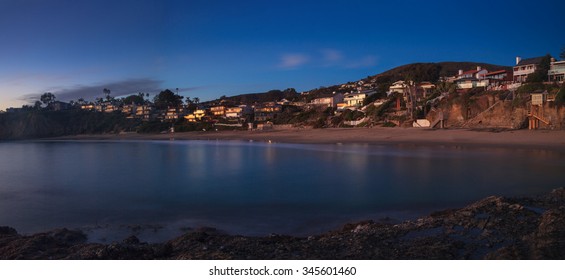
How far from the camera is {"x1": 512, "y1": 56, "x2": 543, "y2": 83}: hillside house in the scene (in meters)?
35.5

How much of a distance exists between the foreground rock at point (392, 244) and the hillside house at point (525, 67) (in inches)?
Result: 1406

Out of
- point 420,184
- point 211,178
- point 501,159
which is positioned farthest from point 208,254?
point 501,159

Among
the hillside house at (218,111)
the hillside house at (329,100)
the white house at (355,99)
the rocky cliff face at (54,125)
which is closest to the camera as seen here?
the white house at (355,99)

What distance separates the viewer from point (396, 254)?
3.94 metres

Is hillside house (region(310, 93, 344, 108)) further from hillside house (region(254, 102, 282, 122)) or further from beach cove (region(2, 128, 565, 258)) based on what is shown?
beach cove (region(2, 128, 565, 258))

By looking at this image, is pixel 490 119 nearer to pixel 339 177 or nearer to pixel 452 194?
pixel 339 177

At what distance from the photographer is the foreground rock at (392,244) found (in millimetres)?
3859

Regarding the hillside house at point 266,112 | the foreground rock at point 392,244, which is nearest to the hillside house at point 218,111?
the hillside house at point 266,112

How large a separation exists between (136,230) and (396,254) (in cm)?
464

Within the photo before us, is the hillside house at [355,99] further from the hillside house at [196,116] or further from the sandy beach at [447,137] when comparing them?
the hillside house at [196,116]

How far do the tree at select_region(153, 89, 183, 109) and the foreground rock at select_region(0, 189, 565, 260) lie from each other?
90.1 m

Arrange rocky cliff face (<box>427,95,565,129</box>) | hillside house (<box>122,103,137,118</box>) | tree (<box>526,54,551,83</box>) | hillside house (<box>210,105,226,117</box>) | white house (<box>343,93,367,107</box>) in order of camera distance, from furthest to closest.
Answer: hillside house (<box>122,103,137,118</box>)
hillside house (<box>210,105,226,117</box>)
white house (<box>343,93,367,107</box>)
tree (<box>526,54,551,83</box>)
rocky cliff face (<box>427,95,565,129</box>)

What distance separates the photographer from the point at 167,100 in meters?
92.1

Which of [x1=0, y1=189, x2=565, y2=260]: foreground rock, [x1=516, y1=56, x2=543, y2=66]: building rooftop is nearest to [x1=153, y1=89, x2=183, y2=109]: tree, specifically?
[x1=516, y1=56, x2=543, y2=66]: building rooftop
